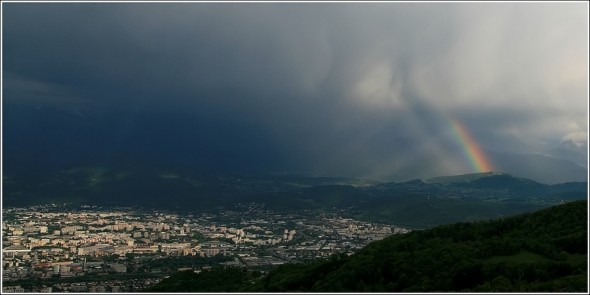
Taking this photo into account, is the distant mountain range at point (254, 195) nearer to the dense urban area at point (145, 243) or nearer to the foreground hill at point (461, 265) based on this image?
the dense urban area at point (145, 243)

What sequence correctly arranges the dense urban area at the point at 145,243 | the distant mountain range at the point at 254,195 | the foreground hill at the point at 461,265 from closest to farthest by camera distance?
the foreground hill at the point at 461,265
the dense urban area at the point at 145,243
the distant mountain range at the point at 254,195

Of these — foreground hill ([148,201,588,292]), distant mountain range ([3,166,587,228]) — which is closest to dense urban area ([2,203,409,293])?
distant mountain range ([3,166,587,228])

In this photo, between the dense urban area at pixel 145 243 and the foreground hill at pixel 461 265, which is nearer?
the foreground hill at pixel 461 265

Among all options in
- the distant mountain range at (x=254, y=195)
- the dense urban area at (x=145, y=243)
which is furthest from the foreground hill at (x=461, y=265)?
the distant mountain range at (x=254, y=195)

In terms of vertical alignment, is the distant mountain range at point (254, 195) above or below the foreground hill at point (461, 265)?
below

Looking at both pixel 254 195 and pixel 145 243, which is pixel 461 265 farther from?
pixel 254 195

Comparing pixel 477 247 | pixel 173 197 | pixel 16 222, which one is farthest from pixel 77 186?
pixel 477 247

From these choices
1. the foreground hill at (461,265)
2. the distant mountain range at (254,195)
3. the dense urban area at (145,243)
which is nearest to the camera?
the foreground hill at (461,265)
